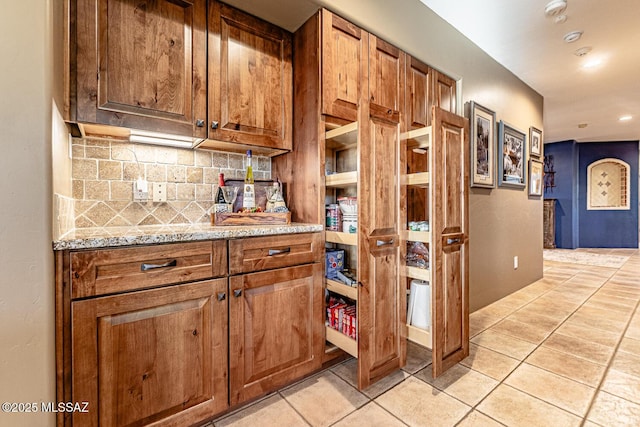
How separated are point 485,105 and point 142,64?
290 cm

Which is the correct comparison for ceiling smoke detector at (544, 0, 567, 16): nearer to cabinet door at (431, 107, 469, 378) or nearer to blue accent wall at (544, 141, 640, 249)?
cabinet door at (431, 107, 469, 378)

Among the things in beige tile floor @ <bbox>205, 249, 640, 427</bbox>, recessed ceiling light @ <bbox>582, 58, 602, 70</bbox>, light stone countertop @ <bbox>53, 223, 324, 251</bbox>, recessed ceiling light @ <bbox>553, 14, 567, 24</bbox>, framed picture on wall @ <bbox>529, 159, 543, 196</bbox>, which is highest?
recessed ceiling light @ <bbox>582, 58, 602, 70</bbox>

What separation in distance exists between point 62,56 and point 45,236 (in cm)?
→ 78

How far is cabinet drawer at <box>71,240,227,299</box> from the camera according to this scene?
1.02 metres

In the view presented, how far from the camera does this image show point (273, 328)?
4.82 ft

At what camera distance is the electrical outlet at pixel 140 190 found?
1.58 m

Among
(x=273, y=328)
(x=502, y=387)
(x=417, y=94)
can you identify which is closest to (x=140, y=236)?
(x=273, y=328)

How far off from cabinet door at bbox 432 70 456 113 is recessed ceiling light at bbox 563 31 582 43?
1.05 metres

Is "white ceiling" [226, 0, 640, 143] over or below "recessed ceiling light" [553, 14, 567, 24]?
over

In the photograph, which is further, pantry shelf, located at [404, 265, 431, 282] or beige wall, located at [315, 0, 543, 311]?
beige wall, located at [315, 0, 543, 311]

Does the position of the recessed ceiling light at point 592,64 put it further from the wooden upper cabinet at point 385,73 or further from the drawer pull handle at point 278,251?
the drawer pull handle at point 278,251

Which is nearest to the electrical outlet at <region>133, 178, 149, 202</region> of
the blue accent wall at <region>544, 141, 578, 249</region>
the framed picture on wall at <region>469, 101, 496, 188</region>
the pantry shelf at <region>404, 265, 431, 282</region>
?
the pantry shelf at <region>404, 265, 431, 282</region>

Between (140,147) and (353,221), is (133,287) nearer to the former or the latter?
(140,147)

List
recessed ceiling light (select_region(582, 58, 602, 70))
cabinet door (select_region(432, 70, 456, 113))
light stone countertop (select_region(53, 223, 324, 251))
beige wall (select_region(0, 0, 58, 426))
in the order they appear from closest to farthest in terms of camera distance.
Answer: beige wall (select_region(0, 0, 58, 426)), light stone countertop (select_region(53, 223, 324, 251)), cabinet door (select_region(432, 70, 456, 113)), recessed ceiling light (select_region(582, 58, 602, 70))
